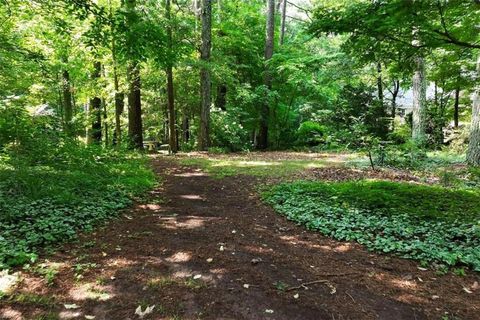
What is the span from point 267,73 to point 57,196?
454 inches

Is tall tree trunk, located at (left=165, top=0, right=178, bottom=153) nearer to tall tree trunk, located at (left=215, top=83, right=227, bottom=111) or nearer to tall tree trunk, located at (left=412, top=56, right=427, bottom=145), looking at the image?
tall tree trunk, located at (left=215, top=83, right=227, bottom=111)

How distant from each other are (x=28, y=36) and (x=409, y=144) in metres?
11.8

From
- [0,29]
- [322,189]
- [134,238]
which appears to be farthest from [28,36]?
[322,189]

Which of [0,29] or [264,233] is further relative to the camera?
[0,29]

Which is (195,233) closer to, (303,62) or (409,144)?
(409,144)

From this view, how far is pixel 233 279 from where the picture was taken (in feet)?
11.4

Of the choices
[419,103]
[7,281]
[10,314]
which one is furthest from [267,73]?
[10,314]

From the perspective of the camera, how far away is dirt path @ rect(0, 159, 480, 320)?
2.95 meters

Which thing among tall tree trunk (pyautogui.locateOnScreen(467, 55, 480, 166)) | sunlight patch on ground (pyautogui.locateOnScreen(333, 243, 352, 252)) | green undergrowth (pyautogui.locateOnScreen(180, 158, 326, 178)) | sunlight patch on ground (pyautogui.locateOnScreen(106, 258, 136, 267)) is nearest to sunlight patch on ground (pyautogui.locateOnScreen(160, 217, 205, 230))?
sunlight patch on ground (pyautogui.locateOnScreen(106, 258, 136, 267))

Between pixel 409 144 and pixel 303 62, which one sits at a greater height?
pixel 303 62

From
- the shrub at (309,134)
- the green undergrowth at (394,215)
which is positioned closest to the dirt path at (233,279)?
the green undergrowth at (394,215)

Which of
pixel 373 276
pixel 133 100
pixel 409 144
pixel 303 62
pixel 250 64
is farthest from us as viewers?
pixel 250 64

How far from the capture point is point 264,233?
4.90 metres

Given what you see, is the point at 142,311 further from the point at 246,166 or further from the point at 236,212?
the point at 246,166
